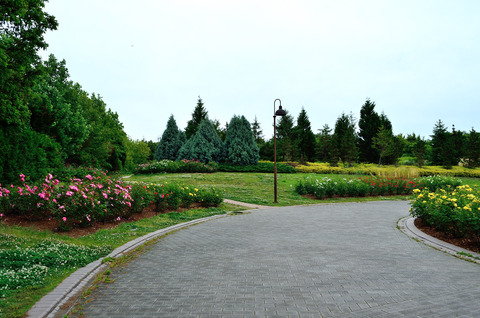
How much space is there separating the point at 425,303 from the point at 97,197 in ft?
27.8

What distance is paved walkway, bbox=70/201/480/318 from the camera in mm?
3801

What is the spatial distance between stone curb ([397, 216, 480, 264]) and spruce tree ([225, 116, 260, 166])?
21319 millimetres

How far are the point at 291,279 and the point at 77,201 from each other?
254 inches

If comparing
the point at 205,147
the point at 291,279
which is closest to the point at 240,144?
the point at 205,147

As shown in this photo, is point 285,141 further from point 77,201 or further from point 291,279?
point 291,279

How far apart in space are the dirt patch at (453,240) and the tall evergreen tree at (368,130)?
1419 inches

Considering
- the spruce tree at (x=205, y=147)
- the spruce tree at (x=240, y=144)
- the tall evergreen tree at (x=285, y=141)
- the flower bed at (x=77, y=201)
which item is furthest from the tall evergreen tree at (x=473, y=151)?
the flower bed at (x=77, y=201)

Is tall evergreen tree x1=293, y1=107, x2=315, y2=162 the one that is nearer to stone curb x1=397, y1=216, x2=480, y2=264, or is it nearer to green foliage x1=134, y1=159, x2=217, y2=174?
green foliage x1=134, y1=159, x2=217, y2=174

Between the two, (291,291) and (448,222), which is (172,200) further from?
(448,222)

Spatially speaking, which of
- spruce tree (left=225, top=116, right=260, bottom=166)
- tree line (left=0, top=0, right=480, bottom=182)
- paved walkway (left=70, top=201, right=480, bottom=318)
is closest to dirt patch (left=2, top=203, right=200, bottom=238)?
paved walkway (left=70, top=201, right=480, bottom=318)

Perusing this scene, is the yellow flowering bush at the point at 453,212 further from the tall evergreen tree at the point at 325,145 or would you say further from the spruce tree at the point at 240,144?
the tall evergreen tree at the point at 325,145

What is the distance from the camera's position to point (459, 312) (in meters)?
3.68

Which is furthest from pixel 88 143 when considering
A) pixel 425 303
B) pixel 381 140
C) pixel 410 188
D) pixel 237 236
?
pixel 381 140

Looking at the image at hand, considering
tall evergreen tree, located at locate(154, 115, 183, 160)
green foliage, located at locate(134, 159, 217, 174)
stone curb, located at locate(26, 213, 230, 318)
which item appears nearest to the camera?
stone curb, located at locate(26, 213, 230, 318)
